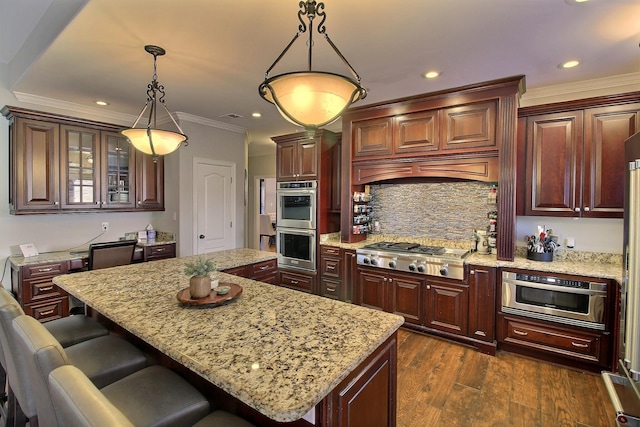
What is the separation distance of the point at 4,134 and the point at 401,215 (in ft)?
15.7

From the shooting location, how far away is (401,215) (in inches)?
161

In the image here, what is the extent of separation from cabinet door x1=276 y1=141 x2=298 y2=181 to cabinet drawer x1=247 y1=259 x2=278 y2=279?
1672 mm

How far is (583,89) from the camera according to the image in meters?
3.21

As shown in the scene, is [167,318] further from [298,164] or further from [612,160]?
[612,160]

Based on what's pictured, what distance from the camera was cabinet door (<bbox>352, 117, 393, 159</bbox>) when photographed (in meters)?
3.72

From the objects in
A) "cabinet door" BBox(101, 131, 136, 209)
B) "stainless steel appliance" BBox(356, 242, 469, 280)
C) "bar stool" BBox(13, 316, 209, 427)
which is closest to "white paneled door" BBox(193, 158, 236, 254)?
"cabinet door" BBox(101, 131, 136, 209)

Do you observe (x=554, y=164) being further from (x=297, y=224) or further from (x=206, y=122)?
(x=206, y=122)

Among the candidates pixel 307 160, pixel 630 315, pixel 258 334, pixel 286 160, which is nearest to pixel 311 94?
pixel 258 334

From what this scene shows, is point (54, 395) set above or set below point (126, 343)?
above

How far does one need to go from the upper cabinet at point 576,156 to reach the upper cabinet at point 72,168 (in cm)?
477

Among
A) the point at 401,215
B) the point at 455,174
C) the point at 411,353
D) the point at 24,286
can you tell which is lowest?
the point at 411,353

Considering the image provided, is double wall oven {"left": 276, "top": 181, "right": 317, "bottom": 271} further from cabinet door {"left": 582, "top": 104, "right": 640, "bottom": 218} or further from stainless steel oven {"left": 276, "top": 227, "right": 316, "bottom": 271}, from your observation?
cabinet door {"left": 582, "top": 104, "right": 640, "bottom": 218}

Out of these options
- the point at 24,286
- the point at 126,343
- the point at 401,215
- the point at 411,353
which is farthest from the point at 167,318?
the point at 401,215

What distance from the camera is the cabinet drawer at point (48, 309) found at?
10.7 feet
